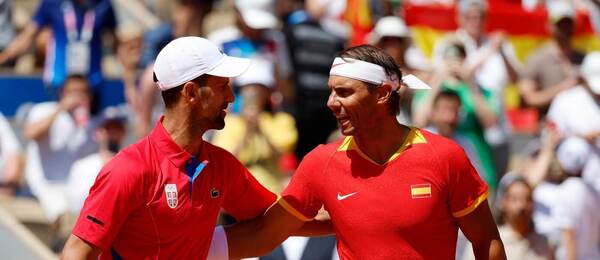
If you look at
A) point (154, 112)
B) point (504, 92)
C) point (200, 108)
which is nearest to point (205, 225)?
point (200, 108)

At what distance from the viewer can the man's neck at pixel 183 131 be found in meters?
5.83

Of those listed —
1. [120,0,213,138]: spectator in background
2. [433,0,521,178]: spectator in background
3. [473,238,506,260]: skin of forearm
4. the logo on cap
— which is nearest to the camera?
the logo on cap

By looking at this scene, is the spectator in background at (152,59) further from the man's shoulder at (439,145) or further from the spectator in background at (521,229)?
the man's shoulder at (439,145)

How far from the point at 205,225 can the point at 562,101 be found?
17.6ft

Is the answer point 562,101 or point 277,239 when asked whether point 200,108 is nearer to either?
point 277,239

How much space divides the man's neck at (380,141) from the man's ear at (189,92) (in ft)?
2.31

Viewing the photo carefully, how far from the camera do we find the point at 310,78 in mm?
11227

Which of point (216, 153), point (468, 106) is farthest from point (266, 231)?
point (468, 106)

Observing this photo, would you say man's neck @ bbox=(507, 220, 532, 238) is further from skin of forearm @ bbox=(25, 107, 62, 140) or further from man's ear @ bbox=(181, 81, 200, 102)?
man's ear @ bbox=(181, 81, 200, 102)

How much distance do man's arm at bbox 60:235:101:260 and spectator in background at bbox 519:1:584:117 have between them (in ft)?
21.3

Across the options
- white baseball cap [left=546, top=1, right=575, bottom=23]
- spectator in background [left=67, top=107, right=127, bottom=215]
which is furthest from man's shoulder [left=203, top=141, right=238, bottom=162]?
white baseball cap [left=546, top=1, right=575, bottom=23]

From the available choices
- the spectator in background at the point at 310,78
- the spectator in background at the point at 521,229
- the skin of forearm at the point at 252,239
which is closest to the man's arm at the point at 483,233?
the skin of forearm at the point at 252,239

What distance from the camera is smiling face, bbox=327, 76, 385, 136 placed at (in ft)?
19.4

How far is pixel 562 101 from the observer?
1066 centimetres
